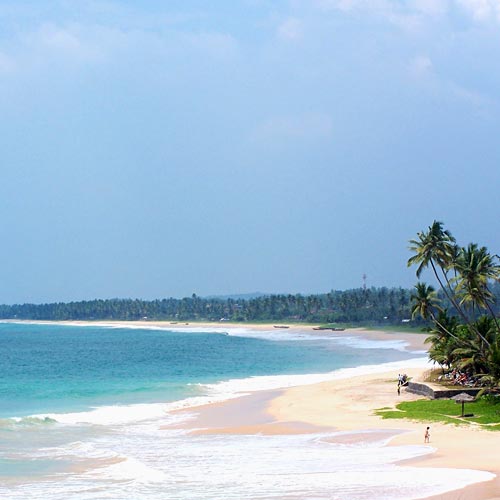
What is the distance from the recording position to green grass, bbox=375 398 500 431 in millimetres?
38625

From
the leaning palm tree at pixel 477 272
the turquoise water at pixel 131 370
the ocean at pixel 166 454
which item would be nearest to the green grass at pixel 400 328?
the turquoise water at pixel 131 370

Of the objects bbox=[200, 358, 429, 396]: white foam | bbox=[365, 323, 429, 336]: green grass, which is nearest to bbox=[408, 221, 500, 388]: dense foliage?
bbox=[200, 358, 429, 396]: white foam

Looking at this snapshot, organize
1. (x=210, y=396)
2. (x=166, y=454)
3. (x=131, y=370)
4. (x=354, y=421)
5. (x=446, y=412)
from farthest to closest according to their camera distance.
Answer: (x=131, y=370) < (x=210, y=396) < (x=354, y=421) < (x=446, y=412) < (x=166, y=454)

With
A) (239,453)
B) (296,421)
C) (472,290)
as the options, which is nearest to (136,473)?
(239,453)

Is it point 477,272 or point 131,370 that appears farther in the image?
point 131,370

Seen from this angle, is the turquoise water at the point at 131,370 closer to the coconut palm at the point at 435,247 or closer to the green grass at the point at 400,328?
the coconut palm at the point at 435,247

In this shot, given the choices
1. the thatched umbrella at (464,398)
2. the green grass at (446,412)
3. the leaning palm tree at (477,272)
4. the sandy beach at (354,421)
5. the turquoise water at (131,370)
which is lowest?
the turquoise water at (131,370)

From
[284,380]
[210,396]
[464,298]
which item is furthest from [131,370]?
[464,298]

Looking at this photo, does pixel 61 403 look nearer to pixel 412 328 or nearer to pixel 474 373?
pixel 474 373

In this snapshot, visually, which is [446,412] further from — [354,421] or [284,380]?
[284,380]

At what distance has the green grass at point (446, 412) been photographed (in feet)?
127

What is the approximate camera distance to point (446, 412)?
138ft

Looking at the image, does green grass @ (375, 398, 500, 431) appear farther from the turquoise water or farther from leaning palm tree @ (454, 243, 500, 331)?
the turquoise water

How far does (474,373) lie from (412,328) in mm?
126760
